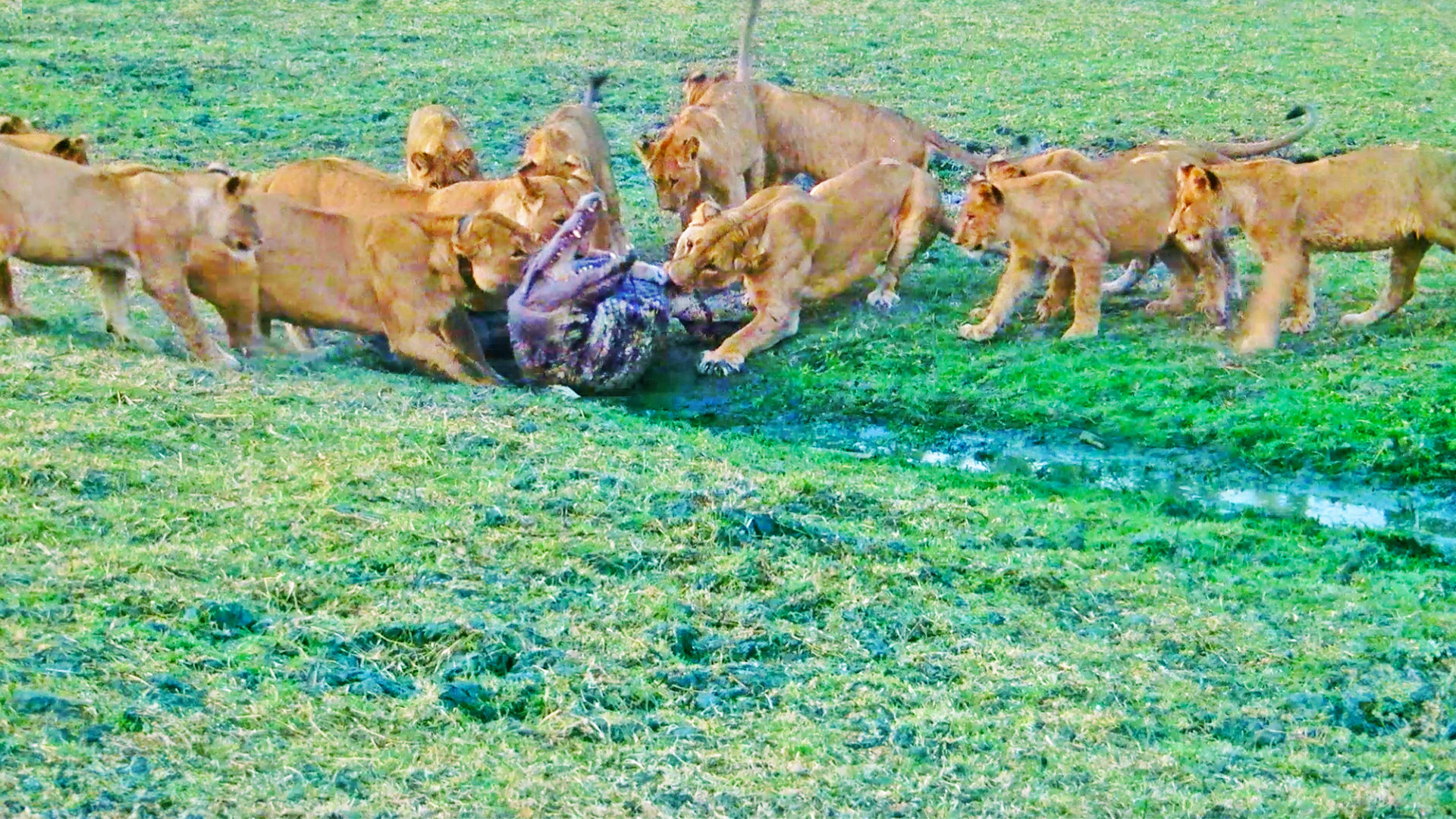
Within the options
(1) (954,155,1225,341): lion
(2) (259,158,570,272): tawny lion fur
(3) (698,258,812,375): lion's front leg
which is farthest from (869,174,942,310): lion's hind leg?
(2) (259,158,570,272): tawny lion fur

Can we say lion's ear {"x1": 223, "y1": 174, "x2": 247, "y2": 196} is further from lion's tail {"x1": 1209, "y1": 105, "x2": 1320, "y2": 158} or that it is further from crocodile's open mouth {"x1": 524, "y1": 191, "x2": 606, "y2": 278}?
lion's tail {"x1": 1209, "y1": 105, "x2": 1320, "y2": 158}

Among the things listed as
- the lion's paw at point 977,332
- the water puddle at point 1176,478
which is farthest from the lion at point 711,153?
the water puddle at point 1176,478

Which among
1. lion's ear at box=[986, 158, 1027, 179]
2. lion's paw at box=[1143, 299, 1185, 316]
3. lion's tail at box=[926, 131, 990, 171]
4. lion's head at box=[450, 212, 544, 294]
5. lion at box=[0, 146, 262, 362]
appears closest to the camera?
lion at box=[0, 146, 262, 362]

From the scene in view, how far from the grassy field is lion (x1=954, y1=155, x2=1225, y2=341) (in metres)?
0.26

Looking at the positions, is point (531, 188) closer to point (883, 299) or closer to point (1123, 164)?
point (883, 299)

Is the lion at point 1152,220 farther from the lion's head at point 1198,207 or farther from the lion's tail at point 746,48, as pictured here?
the lion's tail at point 746,48

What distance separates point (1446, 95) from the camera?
16234 mm

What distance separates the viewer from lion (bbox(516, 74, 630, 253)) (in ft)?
35.4

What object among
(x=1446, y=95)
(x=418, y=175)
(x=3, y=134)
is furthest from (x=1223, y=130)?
(x=3, y=134)

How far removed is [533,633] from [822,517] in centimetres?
157

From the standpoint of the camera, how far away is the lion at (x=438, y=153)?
453 inches

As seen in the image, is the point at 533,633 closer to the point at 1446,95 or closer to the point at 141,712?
the point at 141,712

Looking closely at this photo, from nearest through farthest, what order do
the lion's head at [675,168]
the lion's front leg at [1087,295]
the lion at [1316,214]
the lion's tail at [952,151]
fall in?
1. the lion at [1316,214]
2. the lion's front leg at [1087,295]
3. the lion's head at [675,168]
4. the lion's tail at [952,151]

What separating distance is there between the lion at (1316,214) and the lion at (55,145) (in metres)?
5.55
